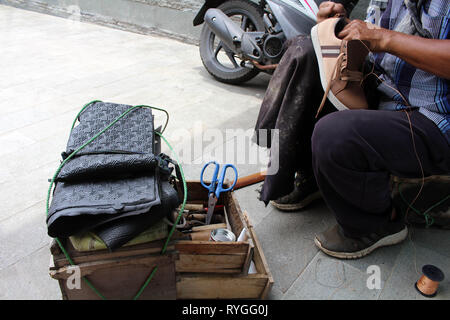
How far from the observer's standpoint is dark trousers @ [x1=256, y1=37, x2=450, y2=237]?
3.77ft

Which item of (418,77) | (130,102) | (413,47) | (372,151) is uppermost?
(413,47)

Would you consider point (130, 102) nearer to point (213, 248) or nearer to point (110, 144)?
point (110, 144)

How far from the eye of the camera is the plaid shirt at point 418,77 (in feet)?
3.70

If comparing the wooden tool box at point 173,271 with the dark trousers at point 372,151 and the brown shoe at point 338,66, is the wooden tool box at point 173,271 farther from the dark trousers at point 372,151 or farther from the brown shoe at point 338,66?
the brown shoe at point 338,66

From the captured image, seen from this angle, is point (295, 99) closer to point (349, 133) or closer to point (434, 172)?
point (349, 133)

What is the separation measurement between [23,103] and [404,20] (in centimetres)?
258

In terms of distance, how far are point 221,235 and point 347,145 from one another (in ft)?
1.74

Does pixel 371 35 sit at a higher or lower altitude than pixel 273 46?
higher

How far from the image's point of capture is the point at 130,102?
106 inches

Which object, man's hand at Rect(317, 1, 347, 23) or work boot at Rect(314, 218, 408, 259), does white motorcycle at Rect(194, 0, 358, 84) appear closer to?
man's hand at Rect(317, 1, 347, 23)

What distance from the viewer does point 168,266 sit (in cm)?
106

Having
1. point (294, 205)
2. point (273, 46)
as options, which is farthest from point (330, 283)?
point (273, 46)

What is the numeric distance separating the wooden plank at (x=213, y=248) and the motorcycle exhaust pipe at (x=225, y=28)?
2.12 metres

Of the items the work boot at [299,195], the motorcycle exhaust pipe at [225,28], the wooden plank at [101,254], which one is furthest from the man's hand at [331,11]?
the motorcycle exhaust pipe at [225,28]
